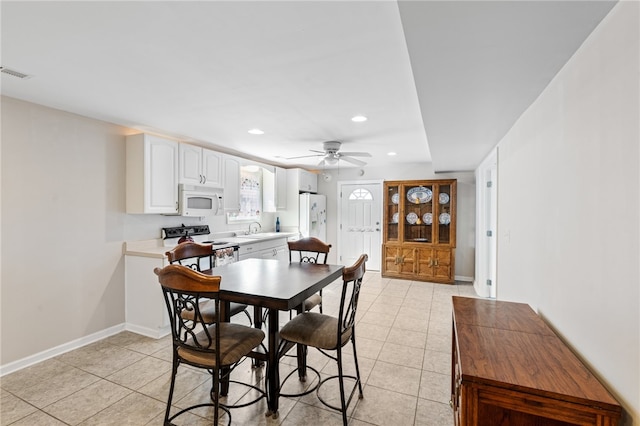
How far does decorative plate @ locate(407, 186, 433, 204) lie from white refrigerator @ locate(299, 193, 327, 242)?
6.15 feet

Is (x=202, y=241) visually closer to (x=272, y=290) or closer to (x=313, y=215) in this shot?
(x=313, y=215)

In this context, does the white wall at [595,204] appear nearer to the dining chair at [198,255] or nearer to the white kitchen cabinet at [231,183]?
the dining chair at [198,255]

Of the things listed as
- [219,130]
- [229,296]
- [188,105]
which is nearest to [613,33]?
[229,296]

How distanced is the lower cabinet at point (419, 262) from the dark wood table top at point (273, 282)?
11.5ft

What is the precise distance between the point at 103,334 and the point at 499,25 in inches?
166

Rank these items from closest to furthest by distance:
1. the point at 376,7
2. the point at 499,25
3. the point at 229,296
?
the point at 499,25 < the point at 376,7 < the point at 229,296

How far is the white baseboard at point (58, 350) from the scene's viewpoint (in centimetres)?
254

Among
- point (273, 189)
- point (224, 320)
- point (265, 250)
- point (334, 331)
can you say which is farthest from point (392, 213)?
point (224, 320)

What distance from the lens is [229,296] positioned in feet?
6.19

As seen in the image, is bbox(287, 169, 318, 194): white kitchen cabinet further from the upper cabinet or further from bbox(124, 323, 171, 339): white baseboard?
bbox(124, 323, 171, 339): white baseboard

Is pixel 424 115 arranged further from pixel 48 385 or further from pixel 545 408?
pixel 48 385

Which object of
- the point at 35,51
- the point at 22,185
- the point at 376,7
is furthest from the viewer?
the point at 22,185

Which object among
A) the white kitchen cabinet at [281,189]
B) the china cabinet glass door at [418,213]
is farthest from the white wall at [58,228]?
the china cabinet glass door at [418,213]

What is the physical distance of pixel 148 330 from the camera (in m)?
3.26
